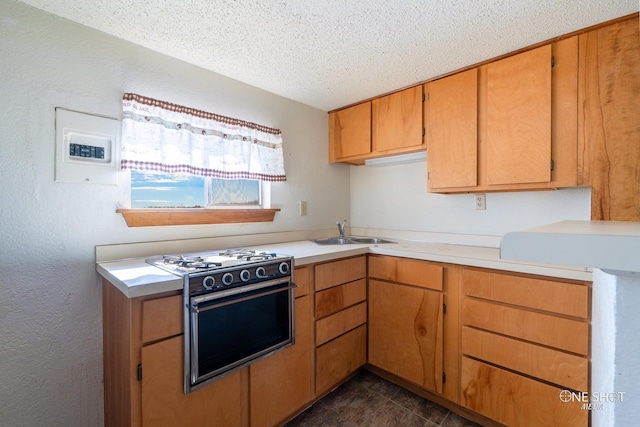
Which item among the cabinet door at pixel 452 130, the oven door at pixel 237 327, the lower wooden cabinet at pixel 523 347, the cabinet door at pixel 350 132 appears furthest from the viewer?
the cabinet door at pixel 350 132

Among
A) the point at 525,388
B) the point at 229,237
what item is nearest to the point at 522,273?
the point at 525,388

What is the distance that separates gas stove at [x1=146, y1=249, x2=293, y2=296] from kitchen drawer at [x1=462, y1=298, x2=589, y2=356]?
1.09 m

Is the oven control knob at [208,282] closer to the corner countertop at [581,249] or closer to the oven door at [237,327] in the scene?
the oven door at [237,327]

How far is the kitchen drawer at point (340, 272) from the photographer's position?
185 cm

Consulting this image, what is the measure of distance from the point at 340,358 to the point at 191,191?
1.53 m

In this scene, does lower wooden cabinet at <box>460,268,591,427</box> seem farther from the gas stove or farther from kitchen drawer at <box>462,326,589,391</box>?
the gas stove

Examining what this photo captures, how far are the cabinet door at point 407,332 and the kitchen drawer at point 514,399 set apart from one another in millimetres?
182

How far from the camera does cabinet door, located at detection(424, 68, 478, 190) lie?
1.94m

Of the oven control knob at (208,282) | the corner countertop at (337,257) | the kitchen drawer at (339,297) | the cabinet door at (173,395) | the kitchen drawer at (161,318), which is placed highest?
the corner countertop at (337,257)

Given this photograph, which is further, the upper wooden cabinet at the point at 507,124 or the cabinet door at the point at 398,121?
the cabinet door at the point at 398,121

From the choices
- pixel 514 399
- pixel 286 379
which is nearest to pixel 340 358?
pixel 286 379

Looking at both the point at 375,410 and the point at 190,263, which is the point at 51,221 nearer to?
the point at 190,263

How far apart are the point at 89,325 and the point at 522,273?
2258mm

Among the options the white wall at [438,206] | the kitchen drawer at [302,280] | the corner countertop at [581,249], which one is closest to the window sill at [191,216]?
the kitchen drawer at [302,280]
